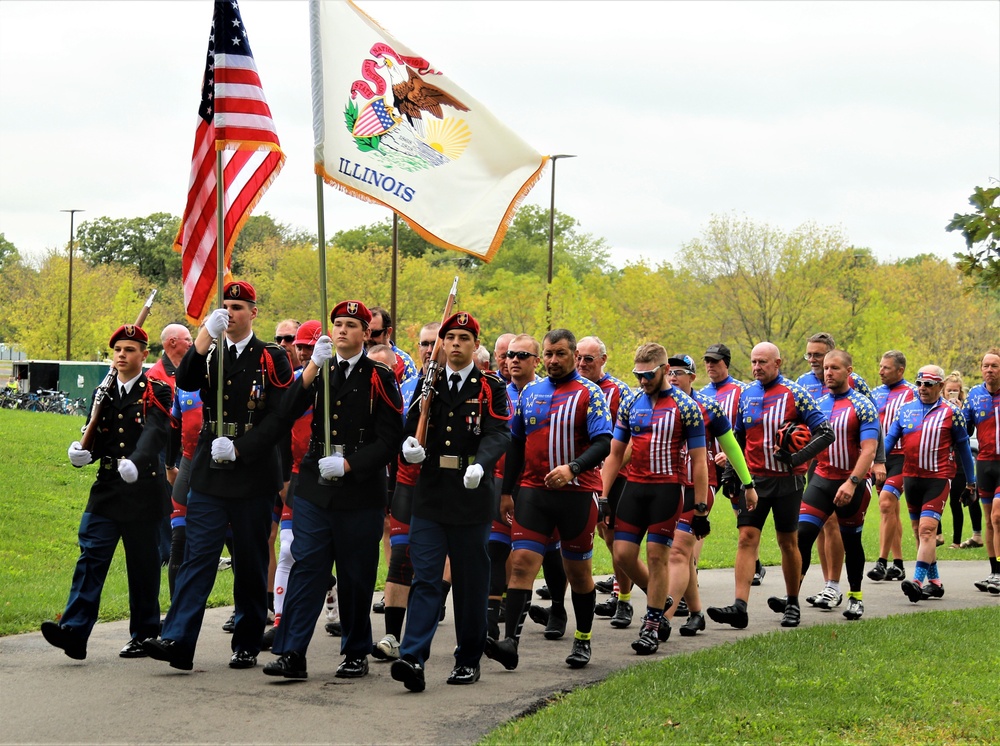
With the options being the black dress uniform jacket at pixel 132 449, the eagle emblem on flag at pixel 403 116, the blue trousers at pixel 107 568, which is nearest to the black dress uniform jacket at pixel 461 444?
the eagle emblem on flag at pixel 403 116

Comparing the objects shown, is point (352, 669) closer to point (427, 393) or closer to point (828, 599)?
point (427, 393)

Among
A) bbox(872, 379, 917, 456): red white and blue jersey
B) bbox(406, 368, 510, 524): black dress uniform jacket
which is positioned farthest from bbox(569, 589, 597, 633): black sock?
bbox(872, 379, 917, 456): red white and blue jersey

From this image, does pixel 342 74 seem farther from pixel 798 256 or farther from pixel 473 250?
pixel 798 256

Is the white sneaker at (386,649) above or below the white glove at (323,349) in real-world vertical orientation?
below

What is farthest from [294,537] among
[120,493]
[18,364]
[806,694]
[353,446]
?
[18,364]

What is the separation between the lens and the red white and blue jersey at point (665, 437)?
9.81 m

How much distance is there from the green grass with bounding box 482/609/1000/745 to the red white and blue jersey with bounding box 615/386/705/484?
1380 mm

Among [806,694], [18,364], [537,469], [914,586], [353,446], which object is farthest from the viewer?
[18,364]

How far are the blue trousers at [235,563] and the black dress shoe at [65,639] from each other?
1.92 ft

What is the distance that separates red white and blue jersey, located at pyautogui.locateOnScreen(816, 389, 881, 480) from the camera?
1197cm

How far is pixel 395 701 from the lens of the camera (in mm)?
7559

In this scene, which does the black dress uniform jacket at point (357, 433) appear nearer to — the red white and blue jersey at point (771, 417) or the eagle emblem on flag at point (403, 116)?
the eagle emblem on flag at point (403, 116)

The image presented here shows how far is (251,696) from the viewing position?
7.55 metres

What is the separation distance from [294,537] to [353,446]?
0.70 meters
